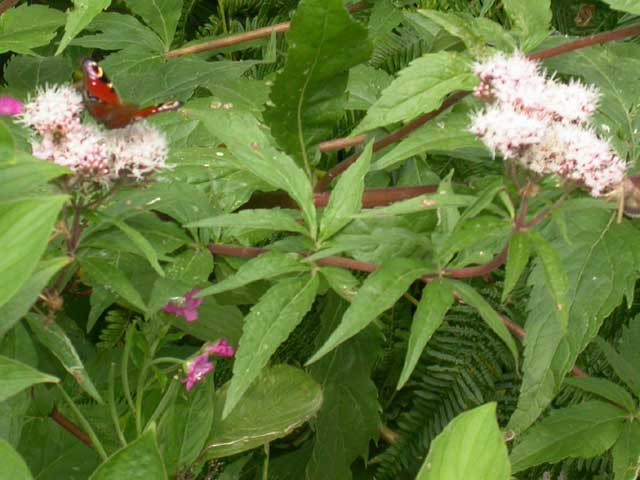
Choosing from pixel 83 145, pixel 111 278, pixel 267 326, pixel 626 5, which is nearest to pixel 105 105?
pixel 83 145

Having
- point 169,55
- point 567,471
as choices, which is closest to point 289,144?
point 169,55

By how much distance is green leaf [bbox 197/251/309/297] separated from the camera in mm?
1030

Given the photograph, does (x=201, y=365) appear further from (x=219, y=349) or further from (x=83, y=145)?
(x=83, y=145)

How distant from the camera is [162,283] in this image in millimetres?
1119

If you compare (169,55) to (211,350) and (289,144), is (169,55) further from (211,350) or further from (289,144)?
(211,350)

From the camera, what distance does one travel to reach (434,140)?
1.12m

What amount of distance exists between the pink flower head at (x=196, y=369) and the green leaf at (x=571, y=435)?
1.31 feet

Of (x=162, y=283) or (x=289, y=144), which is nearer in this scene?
(x=162, y=283)

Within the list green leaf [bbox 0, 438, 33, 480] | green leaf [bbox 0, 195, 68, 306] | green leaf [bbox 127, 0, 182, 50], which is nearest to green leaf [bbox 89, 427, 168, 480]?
green leaf [bbox 0, 438, 33, 480]

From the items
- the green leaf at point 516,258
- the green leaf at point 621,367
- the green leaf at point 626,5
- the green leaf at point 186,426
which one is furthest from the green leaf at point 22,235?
the green leaf at point 621,367

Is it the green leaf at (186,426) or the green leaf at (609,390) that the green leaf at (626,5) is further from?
the green leaf at (186,426)

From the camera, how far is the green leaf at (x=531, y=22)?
4.21 ft

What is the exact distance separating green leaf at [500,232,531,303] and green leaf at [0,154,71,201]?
1.36ft

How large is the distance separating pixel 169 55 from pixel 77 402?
60 centimetres
